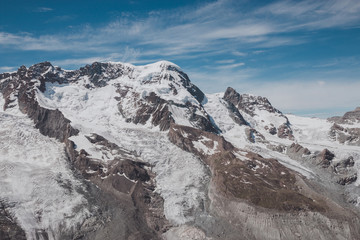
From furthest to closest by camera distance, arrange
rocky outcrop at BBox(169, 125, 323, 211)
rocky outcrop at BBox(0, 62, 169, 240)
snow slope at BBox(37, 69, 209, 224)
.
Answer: snow slope at BBox(37, 69, 209, 224) → rocky outcrop at BBox(169, 125, 323, 211) → rocky outcrop at BBox(0, 62, 169, 240)

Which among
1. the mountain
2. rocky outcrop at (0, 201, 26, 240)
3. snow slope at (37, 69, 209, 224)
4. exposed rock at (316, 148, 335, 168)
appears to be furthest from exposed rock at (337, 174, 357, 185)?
rocky outcrop at (0, 201, 26, 240)

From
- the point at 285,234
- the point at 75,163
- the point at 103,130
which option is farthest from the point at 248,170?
the point at 103,130

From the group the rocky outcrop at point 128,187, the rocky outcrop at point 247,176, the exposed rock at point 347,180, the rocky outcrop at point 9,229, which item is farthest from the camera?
the exposed rock at point 347,180

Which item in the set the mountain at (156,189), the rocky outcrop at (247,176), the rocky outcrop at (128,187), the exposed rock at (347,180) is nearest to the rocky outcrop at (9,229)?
the mountain at (156,189)

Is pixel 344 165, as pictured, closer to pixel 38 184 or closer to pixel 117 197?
pixel 117 197

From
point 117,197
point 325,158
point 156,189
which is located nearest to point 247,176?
point 156,189

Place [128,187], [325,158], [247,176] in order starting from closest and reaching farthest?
[128,187]
[247,176]
[325,158]

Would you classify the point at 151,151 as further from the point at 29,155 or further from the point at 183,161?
the point at 29,155

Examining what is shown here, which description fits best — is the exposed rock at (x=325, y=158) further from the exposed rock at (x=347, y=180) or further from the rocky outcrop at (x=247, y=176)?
the rocky outcrop at (x=247, y=176)

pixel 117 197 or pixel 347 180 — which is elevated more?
pixel 347 180

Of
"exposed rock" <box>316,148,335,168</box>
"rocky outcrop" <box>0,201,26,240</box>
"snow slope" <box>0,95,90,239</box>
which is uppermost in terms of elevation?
"exposed rock" <box>316,148,335,168</box>

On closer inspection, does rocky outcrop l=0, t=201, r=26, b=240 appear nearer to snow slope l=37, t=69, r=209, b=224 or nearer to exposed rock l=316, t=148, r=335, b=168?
snow slope l=37, t=69, r=209, b=224
